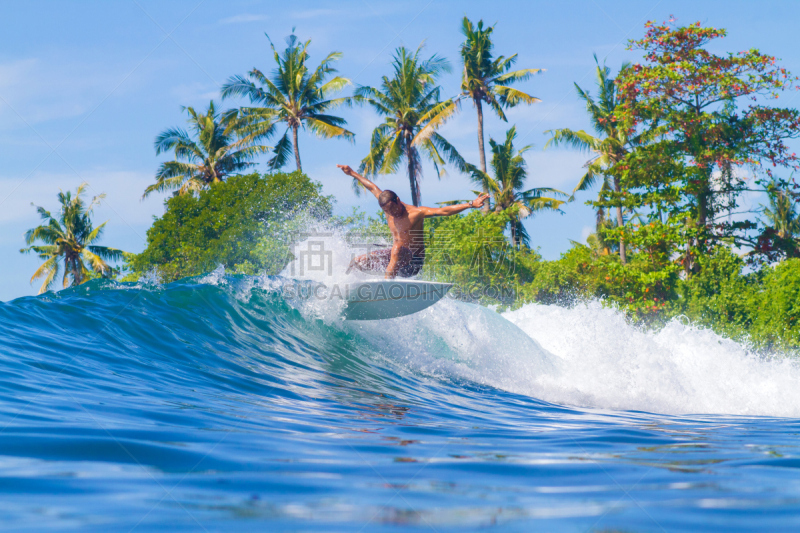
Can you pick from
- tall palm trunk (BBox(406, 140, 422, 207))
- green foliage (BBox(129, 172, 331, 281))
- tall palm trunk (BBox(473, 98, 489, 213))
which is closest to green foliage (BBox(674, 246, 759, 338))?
tall palm trunk (BBox(473, 98, 489, 213))

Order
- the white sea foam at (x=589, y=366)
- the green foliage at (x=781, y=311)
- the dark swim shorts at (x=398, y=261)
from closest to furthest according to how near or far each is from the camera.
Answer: the white sea foam at (x=589, y=366), the dark swim shorts at (x=398, y=261), the green foliage at (x=781, y=311)

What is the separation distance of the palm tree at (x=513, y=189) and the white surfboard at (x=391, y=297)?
20.5 metres

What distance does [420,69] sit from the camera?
27.2m

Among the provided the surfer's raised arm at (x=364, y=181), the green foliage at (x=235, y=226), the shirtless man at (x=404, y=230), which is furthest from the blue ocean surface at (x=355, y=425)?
the green foliage at (x=235, y=226)

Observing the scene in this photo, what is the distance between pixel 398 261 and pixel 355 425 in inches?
169

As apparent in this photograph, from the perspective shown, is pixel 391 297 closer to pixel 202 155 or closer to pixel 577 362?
pixel 577 362

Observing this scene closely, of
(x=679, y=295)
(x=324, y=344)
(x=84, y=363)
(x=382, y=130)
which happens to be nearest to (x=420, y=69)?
(x=382, y=130)

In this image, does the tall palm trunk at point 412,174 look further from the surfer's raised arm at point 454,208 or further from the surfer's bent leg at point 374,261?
the surfer's raised arm at point 454,208

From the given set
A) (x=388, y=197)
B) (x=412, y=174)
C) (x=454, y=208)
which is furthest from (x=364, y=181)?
(x=412, y=174)

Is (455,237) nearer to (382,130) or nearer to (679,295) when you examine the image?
(382,130)

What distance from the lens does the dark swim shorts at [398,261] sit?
7.95 meters

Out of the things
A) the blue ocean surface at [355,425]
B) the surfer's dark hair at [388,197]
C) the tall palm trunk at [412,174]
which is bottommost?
the blue ocean surface at [355,425]

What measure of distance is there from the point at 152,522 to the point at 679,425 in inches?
156

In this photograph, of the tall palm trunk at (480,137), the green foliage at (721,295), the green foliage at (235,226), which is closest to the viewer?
the green foliage at (721,295)
